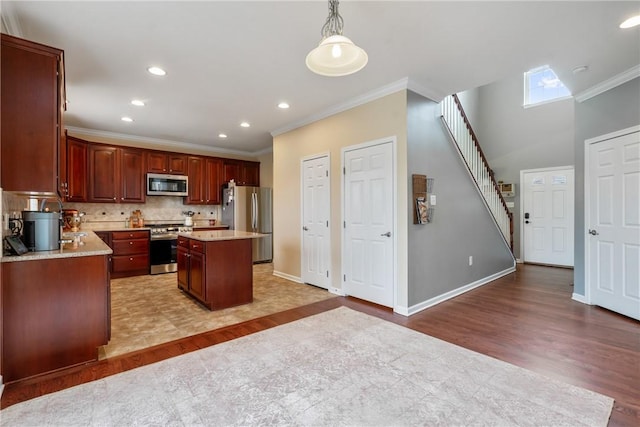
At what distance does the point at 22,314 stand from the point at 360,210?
3251mm

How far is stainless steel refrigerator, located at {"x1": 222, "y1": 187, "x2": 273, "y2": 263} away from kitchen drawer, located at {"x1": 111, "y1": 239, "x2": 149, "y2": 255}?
166 centimetres

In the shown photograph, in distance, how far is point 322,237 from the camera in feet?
14.9

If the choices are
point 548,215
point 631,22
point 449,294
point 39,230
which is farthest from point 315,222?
point 548,215

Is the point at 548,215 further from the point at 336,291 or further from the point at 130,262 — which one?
the point at 130,262

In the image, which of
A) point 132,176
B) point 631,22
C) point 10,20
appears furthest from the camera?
point 132,176

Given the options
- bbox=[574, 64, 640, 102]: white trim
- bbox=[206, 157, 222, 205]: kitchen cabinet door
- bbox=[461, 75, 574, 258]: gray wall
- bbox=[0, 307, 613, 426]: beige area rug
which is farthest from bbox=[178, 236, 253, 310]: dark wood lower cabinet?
bbox=[461, 75, 574, 258]: gray wall

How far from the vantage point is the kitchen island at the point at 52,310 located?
2.09 meters

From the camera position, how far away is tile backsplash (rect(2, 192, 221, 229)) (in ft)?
18.4

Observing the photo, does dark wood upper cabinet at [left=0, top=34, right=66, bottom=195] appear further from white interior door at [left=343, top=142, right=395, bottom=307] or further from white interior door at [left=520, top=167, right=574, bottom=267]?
white interior door at [left=520, top=167, right=574, bottom=267]

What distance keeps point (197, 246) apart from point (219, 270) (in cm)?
43

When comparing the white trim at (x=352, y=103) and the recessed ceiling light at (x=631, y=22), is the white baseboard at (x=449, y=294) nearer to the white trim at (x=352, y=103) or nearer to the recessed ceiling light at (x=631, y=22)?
the white trim at (x=352, y=103)

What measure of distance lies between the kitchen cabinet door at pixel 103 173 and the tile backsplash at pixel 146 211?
1.33ft

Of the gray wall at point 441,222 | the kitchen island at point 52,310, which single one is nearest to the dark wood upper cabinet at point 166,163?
the kitchen island at point 52,310

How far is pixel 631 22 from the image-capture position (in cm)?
237
